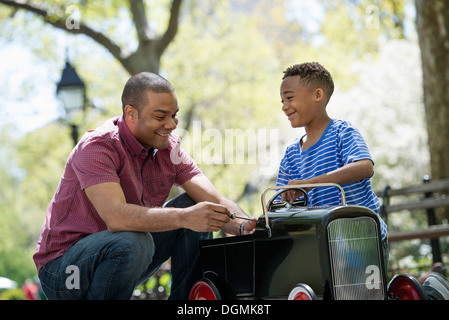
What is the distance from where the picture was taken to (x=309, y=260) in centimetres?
286

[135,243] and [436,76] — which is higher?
[436,76]

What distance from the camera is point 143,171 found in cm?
372

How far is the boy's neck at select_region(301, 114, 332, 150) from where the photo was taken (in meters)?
3.84

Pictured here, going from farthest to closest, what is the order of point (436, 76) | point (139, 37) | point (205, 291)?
point (139, 37) → point (436, 76) → point (205, 291)

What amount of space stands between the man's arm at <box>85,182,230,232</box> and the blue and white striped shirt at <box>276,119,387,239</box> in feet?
2.64

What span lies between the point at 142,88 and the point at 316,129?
1.14 meters

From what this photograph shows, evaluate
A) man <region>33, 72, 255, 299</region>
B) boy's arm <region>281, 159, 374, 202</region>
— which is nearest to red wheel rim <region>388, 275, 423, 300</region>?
boy's arm <region>281, 159, 374, 202</region>

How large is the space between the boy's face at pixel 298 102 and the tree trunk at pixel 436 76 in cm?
624

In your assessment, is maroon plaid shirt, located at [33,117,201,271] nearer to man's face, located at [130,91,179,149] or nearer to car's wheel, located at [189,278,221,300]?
man's face, located at [130,91,179,149]

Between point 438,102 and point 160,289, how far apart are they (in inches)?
215

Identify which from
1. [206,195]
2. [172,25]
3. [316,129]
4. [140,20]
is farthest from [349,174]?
[140,20]

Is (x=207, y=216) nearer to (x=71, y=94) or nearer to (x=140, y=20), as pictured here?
(x=71, y=94)

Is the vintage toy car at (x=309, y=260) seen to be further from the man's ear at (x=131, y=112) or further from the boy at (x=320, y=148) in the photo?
the man's ear at (x=131, y=112)
